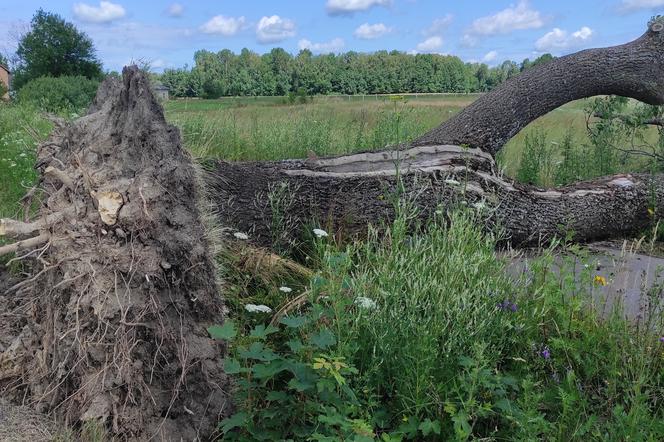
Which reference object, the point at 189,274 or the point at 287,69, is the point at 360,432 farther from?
the point at 287,69

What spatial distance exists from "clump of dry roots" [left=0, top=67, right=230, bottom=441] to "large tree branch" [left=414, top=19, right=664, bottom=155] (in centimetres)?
402

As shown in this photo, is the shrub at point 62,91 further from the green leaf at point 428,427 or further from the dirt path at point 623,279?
the green leaf at point 428,427

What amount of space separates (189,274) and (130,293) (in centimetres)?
29

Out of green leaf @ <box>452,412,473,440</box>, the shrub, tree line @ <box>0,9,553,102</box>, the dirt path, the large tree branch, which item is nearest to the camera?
green leaf @ <box>452,412,473,440</box>

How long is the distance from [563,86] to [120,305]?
600cm

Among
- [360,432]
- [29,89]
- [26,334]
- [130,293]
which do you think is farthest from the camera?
[29,89]

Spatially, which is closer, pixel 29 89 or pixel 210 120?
pixel 210 120

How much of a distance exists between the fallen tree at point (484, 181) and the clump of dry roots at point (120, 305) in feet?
5.22

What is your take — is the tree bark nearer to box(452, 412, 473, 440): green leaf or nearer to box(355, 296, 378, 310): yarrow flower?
box(355, 296, 378, 310): yarrow flower

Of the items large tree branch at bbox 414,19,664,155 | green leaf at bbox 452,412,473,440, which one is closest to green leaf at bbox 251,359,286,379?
green leaf at bbox 452,412,473,440

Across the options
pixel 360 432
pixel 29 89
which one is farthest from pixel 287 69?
pixel 360 432

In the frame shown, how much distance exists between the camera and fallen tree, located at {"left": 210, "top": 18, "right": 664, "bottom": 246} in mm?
4641

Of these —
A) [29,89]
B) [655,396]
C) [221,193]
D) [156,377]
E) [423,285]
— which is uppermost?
[29,89]

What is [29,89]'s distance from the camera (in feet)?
78.1
